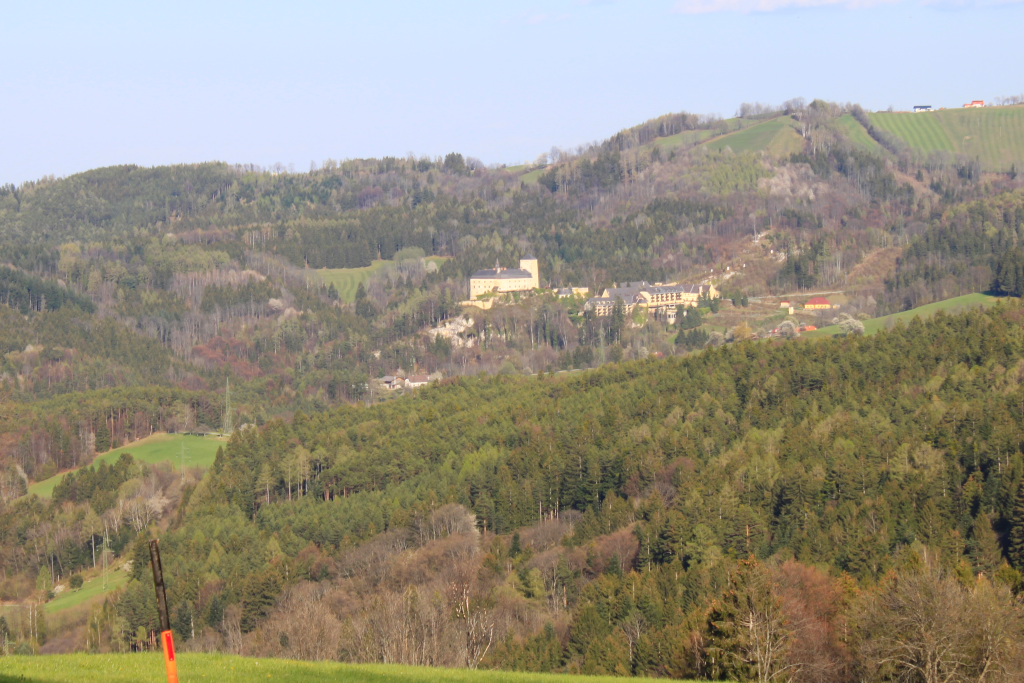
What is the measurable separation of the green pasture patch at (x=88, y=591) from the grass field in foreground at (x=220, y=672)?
230 ft

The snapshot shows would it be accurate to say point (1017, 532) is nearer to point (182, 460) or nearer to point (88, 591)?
point (88, 591)

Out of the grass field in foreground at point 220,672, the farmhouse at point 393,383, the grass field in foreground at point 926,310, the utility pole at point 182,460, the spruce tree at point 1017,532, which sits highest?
the grass field in foreground at point 220,672

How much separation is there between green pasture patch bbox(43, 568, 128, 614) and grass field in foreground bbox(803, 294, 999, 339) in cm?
9909

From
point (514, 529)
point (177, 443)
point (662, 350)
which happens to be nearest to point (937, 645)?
point (514, 529)

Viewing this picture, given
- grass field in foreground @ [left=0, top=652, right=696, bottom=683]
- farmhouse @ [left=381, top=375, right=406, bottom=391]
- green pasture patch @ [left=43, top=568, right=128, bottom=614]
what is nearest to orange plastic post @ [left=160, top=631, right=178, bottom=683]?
grass field in foreground @ [left=0, top=652, right=696, bottom=683]

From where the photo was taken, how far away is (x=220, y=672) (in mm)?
27844

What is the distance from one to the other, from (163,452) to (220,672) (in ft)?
393

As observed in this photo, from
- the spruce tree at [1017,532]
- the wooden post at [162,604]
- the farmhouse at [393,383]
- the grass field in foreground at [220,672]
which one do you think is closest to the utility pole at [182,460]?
the farmhouse at [393,383]

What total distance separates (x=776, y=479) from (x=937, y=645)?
49536 millimetres

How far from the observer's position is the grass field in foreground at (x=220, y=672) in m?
26.1

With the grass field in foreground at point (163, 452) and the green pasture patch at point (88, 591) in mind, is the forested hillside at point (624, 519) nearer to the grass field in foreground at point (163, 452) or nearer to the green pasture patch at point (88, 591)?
the green pasture patch at point (88, 591)

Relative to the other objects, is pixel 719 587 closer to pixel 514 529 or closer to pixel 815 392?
pixel 514 529

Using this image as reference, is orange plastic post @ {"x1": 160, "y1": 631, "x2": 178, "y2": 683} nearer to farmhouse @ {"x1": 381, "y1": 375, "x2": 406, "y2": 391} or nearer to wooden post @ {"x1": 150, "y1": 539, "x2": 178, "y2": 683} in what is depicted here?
wooden post @ {"x1": 150, "y1": 539, "x2": 178, "y2": 683}

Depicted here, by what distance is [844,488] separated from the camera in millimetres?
83188
